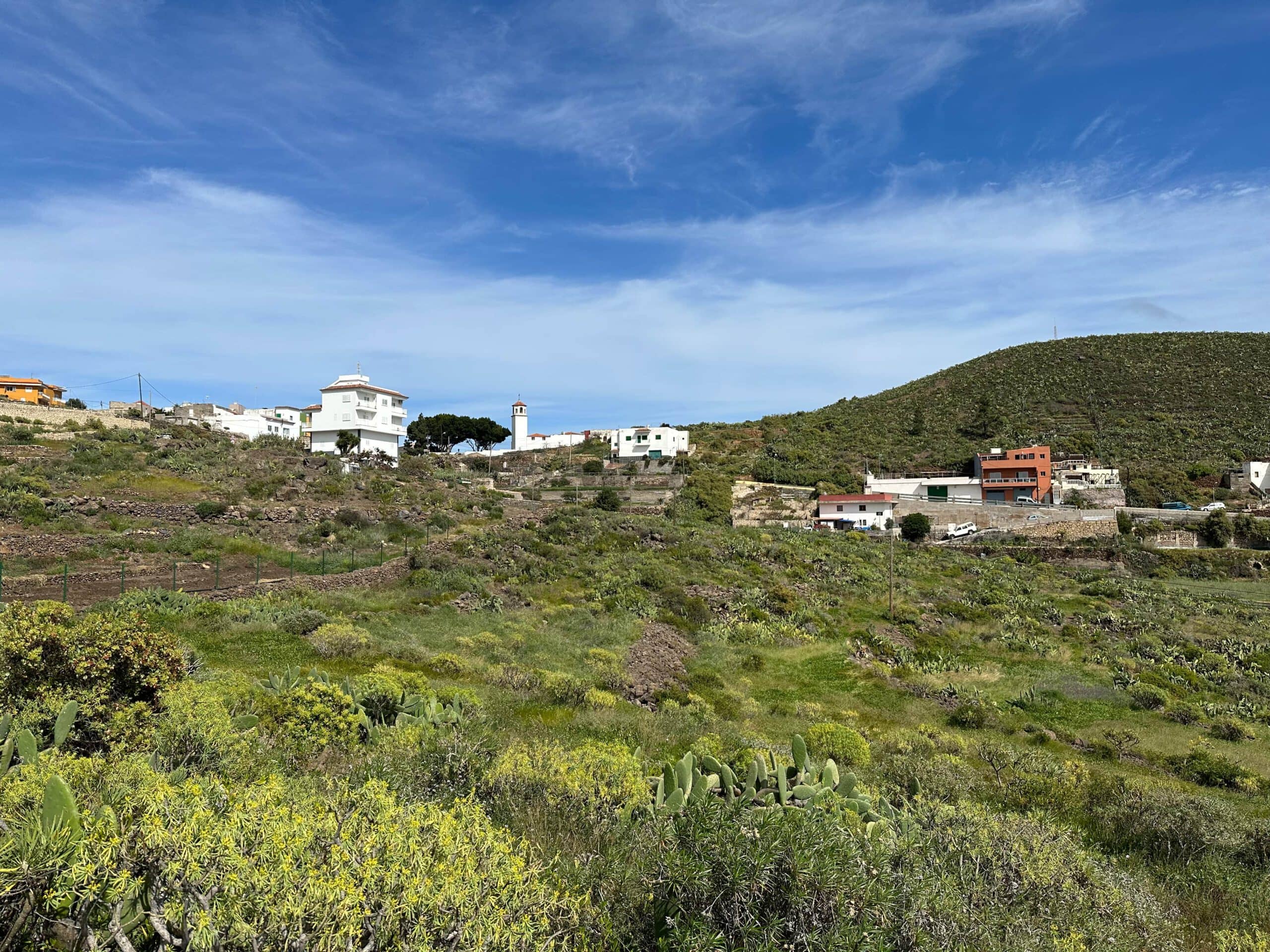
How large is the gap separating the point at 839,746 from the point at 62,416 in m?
52.3

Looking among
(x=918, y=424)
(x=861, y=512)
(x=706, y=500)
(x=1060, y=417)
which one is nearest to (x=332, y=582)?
(x=706, y=500)

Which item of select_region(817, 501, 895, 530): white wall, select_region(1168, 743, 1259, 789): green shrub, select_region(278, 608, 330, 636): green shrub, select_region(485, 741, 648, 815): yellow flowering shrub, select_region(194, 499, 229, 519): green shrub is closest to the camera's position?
select_region(485, 741, 648, 815): yellow flowering shrub

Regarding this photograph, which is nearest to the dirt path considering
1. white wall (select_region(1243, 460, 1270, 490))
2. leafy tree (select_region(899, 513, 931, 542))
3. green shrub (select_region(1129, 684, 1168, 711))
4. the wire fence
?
the wire fence

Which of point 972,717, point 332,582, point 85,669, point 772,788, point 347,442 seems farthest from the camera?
point 347,442

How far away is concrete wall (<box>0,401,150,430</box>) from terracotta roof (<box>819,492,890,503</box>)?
46544mm

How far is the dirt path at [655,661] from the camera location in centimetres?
1460

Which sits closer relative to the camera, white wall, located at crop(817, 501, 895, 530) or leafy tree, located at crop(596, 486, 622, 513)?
leafy tree, located at crop(596, 486, 622, 513)

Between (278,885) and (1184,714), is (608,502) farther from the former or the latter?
(278,885)

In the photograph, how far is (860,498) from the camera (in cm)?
4916

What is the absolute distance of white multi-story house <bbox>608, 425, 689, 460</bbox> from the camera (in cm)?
6506

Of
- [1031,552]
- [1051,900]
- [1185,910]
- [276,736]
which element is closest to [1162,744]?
[1185,910]

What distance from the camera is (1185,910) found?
545 cm

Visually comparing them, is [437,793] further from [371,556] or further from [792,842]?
[371,556]

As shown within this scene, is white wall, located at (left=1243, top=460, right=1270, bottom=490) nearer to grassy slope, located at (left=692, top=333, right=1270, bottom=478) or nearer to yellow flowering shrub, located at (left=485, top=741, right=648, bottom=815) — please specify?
grassy slope, located at (left=692, top=333, right=1270, bottom=478)
